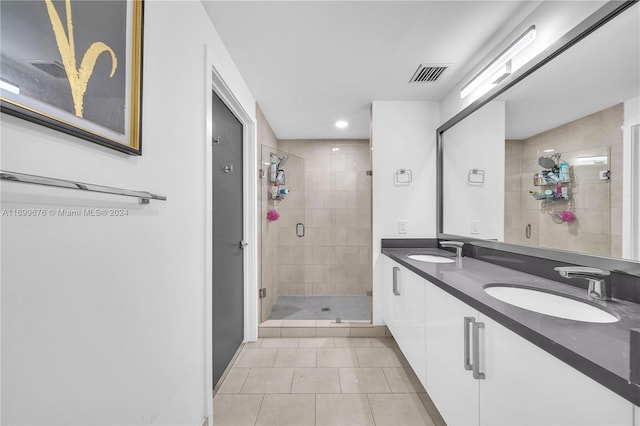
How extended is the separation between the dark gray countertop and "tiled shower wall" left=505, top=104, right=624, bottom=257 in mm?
235

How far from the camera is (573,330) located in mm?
753

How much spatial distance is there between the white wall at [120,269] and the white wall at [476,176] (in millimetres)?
1870

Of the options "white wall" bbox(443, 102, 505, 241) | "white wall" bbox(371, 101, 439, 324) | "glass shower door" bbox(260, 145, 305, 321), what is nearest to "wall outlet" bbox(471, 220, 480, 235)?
"white wall" bbox(443, 102, 505, 241)

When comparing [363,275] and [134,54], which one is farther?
[363,275]

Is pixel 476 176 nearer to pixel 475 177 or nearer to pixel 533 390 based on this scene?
pixel 475 177

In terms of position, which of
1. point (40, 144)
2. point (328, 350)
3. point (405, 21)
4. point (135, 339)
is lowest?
point (328, 350)

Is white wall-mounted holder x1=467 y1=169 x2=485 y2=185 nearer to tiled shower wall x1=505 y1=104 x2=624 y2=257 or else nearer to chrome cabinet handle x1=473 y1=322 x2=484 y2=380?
tiled shower wall x1=505 y1=104 x2=624 y2=257

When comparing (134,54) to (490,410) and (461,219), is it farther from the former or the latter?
(461,219)

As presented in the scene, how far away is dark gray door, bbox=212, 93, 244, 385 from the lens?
1794mm

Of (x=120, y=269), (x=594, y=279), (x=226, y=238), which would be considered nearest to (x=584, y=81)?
(x=594, y=279)

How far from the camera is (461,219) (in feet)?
7.38

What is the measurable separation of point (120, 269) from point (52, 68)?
1.78ft

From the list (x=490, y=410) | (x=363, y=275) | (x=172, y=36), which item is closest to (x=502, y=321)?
(x=490, y=410)

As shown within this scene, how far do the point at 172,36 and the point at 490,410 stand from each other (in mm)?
1922
